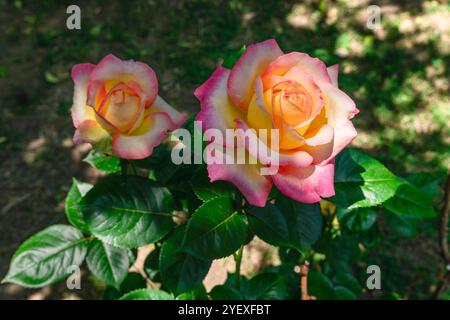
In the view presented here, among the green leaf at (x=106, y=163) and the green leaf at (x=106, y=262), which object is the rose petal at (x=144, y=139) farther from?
the green leaf at (x=106, y=262)

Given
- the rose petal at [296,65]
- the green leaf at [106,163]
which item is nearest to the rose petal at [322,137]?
the rose petal at [296,65]

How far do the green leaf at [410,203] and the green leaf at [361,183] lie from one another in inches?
6.0

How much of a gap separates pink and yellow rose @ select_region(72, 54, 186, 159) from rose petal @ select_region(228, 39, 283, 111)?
0.20m

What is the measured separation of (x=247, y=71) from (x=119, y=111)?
0.30 meters

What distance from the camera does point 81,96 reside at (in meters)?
1.10

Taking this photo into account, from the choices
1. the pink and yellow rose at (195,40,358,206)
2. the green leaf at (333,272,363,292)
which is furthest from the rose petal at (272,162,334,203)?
the green leaf at (333,272,363,292)

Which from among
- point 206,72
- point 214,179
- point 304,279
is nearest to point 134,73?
point 214,179

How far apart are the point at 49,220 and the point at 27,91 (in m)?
1.25

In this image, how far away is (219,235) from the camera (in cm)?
106

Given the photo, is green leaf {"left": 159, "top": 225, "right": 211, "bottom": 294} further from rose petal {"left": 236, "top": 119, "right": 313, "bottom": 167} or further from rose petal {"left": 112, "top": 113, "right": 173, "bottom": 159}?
rose petal {"left": 236, "top": 119, "right": 313, "bottom": 167}

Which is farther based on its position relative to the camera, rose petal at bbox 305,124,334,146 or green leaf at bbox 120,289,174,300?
green leaf at bbox 120,289,174,300

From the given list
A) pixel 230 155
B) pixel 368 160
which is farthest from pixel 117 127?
pixel 368 160

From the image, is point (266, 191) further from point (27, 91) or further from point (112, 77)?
point (27, 91)

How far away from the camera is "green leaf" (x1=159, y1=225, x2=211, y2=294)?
3.84 ft
